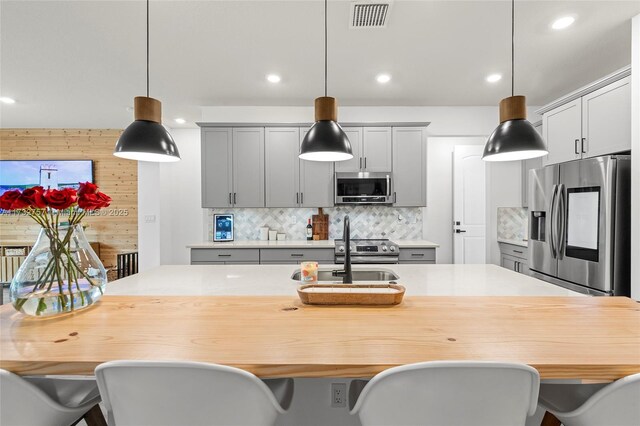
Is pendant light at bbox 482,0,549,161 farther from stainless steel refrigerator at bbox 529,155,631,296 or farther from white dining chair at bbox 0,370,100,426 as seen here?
white dining chair at bbox 0,370,100,426

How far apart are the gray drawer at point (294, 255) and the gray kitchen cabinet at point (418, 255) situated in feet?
2.80

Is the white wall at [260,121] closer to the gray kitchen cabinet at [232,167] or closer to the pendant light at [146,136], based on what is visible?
the gray kitchen cabinet at [232,167]

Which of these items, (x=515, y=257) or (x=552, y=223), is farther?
(x=515, y=257)

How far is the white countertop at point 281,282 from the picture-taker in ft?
5.47

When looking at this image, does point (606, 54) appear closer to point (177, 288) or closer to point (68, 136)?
point (177, 288)

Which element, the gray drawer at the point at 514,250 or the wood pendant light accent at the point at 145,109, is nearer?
the wood pendant light accent at the point at 145,109

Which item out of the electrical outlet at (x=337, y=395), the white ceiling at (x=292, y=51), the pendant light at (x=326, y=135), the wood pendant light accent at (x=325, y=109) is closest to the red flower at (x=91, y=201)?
the pendant light at (x=326, y=135)

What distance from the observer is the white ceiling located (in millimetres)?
2281

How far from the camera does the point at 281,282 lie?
192 centimetres

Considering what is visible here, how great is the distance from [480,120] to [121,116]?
514 centimetres

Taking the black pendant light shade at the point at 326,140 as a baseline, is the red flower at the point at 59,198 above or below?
below

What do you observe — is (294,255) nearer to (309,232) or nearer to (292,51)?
(309,232)

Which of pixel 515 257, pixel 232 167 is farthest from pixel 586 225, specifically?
pixel 232 167

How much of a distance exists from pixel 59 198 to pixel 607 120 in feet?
12.9
